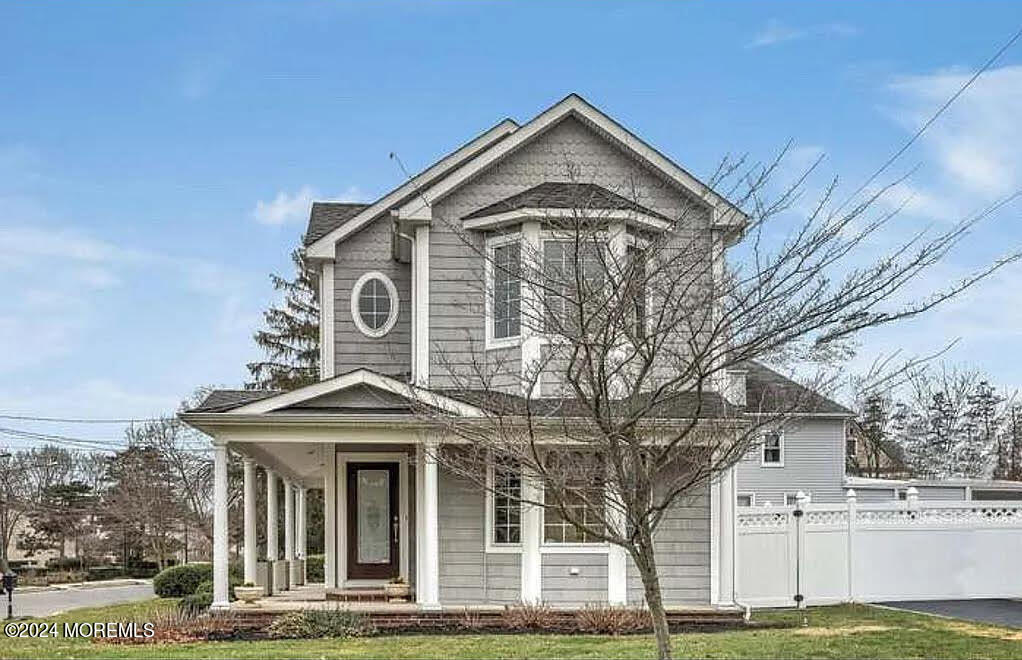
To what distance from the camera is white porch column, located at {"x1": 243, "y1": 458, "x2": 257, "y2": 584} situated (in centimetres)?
1955

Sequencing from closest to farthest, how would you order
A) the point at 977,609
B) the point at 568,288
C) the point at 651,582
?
the point at 651,582, the point at 568,288, the point at 977,609

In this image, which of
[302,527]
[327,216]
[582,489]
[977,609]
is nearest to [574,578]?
[977,609]

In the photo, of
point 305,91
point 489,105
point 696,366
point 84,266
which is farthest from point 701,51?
point 84,266

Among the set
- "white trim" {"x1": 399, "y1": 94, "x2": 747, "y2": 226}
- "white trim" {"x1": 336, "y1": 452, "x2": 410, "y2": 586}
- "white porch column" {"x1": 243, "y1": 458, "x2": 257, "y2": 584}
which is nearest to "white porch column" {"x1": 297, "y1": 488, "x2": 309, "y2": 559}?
"white trim" {"x1": 336, "y1": 452, "x2": 410, "y2": 586}

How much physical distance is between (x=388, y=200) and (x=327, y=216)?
2.53m

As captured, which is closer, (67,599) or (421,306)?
(421,306)

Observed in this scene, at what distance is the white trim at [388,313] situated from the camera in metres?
21.0

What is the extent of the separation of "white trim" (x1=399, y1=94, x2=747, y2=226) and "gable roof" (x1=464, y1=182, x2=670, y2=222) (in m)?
0.60

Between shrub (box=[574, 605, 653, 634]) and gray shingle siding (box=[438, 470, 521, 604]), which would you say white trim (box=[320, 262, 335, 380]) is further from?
shrub (box=[574, 605, 653, 634])

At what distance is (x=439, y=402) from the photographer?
16.1 metres

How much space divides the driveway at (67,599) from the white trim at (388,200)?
11823 millimetres

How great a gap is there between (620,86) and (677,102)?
1.33m

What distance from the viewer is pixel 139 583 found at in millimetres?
45719

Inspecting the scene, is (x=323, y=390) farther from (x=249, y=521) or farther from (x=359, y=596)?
(x=359, y=596)
